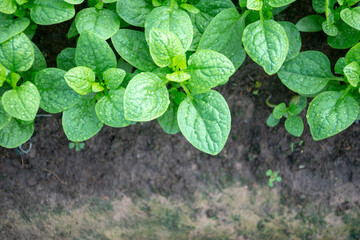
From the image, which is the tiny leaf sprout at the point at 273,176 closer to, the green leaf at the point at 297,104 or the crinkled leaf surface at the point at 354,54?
the green leaf at the point at 297,104

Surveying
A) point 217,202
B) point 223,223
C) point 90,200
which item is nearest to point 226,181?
point 217,202

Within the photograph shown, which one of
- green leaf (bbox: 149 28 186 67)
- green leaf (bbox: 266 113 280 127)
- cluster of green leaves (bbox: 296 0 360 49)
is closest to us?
green leaf (bbox: 149 28 186 67)

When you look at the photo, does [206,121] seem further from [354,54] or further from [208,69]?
[354,54]

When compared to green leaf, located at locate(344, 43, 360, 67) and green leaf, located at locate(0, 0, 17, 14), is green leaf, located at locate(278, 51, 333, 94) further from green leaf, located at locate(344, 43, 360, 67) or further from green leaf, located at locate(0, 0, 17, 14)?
green leaf, located at locate(0, 0, 17, 14)

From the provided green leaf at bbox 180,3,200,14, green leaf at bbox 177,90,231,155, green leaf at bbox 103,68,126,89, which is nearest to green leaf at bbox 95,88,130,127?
green leaf at bbox 103,68,126,89

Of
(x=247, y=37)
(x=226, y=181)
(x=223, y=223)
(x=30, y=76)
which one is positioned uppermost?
(x=247, y=37)

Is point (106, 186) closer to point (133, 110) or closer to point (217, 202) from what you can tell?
point (217, 202)
